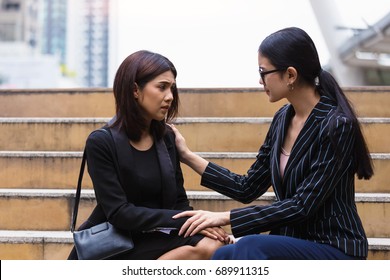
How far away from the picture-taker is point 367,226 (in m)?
3.09

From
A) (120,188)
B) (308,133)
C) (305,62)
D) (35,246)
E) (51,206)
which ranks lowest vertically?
(35,246)

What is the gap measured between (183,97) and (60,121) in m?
1.00

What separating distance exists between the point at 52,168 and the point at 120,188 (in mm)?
1714

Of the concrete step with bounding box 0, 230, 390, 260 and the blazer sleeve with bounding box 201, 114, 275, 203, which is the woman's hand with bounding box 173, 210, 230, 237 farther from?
the concrete step with bounding box 0, 230, 390, 260

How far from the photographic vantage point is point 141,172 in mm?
2102

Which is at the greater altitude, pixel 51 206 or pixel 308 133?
pixel 308 133

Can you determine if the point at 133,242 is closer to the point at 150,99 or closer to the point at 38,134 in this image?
the point at 150,99

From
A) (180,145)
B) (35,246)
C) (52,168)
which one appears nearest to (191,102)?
(52,168)

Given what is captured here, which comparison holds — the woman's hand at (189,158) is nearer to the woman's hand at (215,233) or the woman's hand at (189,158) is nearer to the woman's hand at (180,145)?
the woman's hand at (180,145)

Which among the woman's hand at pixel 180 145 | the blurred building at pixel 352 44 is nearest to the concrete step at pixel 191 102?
the woman's hand at pixel 180 145

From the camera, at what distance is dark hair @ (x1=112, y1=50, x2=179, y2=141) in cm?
208

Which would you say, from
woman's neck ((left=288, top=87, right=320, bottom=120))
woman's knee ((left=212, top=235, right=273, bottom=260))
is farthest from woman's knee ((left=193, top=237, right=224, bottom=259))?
woman's neck ((left=288, top=87, right=320, bottom=120))

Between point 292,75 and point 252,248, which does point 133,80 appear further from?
point 252,248

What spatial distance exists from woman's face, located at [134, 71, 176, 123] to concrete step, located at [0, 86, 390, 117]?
7.29 ft
